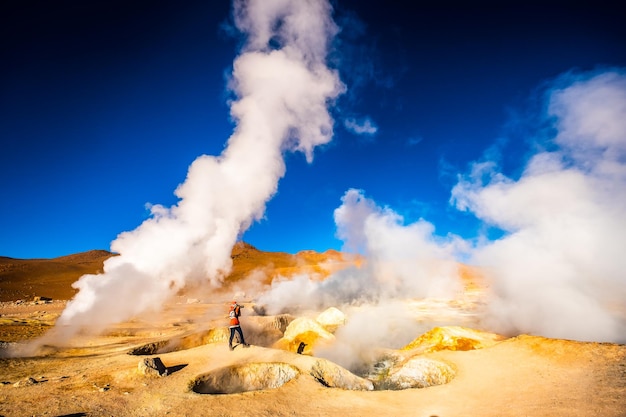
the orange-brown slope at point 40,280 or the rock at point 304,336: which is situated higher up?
the orange-brown slope at point 40,280

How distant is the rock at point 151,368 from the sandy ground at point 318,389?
0.57ft

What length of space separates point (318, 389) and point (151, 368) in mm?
6094

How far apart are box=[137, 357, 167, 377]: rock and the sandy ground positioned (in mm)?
173

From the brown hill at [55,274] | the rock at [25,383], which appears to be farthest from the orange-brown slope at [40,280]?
the rock at [25,383]

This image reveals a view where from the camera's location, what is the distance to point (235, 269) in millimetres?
87938

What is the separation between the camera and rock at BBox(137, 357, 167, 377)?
10492 millimetres

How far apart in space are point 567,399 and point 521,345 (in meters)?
6.23

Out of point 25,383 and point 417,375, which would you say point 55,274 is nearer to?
point 25,383

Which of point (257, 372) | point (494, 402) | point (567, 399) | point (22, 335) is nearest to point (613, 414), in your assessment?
point (567, 399)

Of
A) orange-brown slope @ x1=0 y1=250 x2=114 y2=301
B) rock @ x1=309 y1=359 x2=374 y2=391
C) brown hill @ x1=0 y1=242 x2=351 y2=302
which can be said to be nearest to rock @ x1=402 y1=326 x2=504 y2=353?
rock @ x1=309 y1=359 x2=374 y2=391

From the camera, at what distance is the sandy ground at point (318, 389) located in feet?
26.3

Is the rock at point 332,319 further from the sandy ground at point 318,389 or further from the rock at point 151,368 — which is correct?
the rock at point 151,368

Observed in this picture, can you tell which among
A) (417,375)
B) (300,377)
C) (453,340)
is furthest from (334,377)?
(453,340)

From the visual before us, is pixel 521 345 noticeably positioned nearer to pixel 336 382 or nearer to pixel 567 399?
pixel 567 399
